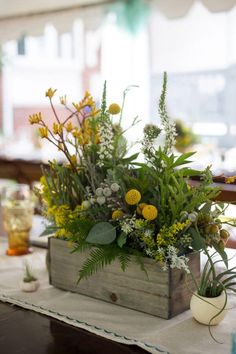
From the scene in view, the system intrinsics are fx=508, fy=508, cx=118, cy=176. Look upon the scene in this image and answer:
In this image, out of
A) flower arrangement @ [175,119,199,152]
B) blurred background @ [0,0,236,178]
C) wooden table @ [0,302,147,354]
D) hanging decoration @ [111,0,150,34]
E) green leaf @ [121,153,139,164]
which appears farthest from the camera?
hanging decoration @ [111,0,150,34]

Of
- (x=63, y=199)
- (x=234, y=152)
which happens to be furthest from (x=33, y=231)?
(x=234, y=152)

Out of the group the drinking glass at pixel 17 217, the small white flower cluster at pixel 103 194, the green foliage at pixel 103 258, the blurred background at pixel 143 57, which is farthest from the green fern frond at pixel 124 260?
the blurred background at pixel 143 57

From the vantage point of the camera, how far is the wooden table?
799mm

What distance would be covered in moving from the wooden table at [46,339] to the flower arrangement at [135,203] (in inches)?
4.3

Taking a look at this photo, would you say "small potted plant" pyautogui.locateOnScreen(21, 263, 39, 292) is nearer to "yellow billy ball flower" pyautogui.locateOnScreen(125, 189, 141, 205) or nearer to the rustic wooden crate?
the rustic wooden crate

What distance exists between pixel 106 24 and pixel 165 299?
4073 mm

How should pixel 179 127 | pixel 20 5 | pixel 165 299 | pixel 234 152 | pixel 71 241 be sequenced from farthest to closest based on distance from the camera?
pixel 20 5 < pixel 179 127 < pixel 234 152 < pixel 71 241 < pixel 165 299

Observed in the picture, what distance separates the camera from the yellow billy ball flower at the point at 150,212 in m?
0.88

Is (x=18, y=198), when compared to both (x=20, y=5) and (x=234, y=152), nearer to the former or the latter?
(x=234, y=152)

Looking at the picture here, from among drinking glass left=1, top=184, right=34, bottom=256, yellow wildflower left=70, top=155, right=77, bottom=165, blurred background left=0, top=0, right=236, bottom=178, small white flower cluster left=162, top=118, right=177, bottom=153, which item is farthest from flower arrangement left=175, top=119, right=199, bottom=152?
small white flower cluster left=162, top=118, right=177, bottom=153

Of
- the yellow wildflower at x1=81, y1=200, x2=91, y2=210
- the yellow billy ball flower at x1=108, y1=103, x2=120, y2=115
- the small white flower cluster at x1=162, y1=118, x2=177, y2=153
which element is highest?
the yellow billy ball flower at x1=108, y1=103, x2=120, y2=115

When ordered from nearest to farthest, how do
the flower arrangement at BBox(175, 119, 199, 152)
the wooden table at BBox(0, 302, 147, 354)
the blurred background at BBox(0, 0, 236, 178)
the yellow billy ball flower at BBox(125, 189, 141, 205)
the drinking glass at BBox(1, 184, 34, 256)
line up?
the wooden table at BBox(0, 302, 147, 354), the yellow billy ball flower at BBox(125, 189, 141, 205), the drinking glass at BBox(1, 184, 34, 256), the flower arrangement at BBox(175, 119, 199, 152), the blurred background at BBox(0, 0, 236, 178)

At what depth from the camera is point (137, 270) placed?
936mm

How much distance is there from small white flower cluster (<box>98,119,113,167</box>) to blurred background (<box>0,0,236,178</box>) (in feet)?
9.38
